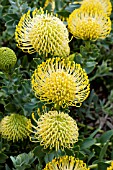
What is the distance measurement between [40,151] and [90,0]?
110 cm

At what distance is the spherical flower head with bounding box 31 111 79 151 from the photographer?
2023 mm

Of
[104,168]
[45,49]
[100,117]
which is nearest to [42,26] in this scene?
[45,49]

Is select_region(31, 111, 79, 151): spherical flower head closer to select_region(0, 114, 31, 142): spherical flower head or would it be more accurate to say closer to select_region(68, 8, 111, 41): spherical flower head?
select_region(0, 114, 31, 142): spherical flower head

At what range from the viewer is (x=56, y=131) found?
2.02m

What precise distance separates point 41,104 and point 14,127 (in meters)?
0.19

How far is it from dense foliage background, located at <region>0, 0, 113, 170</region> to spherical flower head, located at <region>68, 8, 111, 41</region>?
0.42ft

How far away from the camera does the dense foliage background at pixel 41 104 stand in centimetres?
226

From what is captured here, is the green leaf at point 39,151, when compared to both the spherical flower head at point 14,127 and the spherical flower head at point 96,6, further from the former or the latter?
the spherical flower head at point 96,6

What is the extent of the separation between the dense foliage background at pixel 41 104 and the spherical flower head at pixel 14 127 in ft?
0.25

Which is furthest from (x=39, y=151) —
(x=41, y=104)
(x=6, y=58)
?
(x=6, y=58)

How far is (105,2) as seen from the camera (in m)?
2.80

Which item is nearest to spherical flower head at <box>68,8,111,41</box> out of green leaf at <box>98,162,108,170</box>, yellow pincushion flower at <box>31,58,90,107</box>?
yellow pincushion flower at <box>31,58,90,107</box>

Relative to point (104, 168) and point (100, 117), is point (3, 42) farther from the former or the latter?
point (104, 168)

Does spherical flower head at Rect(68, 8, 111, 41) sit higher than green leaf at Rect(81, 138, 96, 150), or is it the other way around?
spherical flower head at Rect(68, 8, 111, 41)
